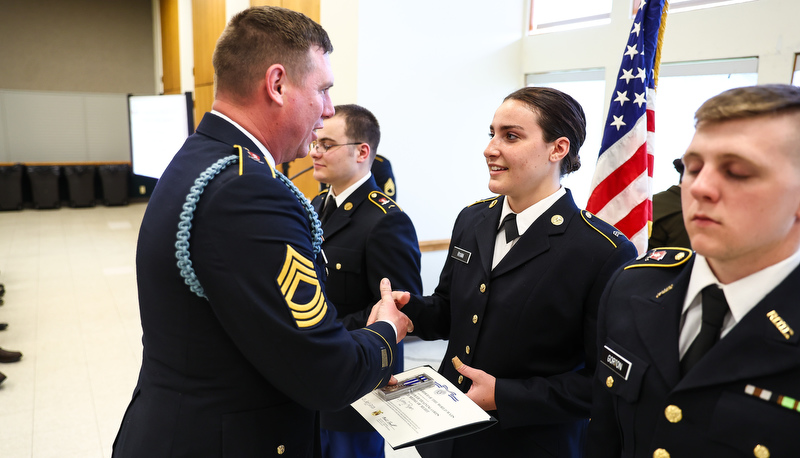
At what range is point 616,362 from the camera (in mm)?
1021

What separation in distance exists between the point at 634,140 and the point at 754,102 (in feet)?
4.84

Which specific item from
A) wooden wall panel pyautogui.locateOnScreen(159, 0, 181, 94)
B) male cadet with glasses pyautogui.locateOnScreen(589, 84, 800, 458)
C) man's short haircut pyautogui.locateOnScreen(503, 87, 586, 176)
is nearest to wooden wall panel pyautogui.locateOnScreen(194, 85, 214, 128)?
wooden wall panel pyautogui.locateOnScreen(159, 0, 181, 94)

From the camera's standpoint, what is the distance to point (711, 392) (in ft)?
2.85

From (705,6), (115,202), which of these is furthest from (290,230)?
(115,202)

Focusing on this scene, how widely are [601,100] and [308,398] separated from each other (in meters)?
2.98

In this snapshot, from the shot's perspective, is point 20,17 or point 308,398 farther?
point 20,17

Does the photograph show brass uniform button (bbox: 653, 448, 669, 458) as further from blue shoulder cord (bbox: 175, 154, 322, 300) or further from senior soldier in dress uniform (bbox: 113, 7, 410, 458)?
blue shoulder cord (bbox: 175, 154, 322, 300)

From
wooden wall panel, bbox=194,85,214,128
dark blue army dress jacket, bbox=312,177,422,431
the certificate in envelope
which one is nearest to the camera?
the certificate in envelope

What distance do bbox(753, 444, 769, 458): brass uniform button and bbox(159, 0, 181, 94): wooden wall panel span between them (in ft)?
29.5

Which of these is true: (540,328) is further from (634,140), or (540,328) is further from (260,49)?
(634,140)

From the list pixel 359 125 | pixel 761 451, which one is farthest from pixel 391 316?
pixel 359 125

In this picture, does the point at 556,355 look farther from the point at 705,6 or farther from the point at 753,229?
the point at 705,6

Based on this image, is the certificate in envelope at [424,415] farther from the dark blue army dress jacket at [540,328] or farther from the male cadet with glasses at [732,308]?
the male cadet with glasses at [732,308]

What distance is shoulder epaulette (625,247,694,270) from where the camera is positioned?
1044 millimetres
